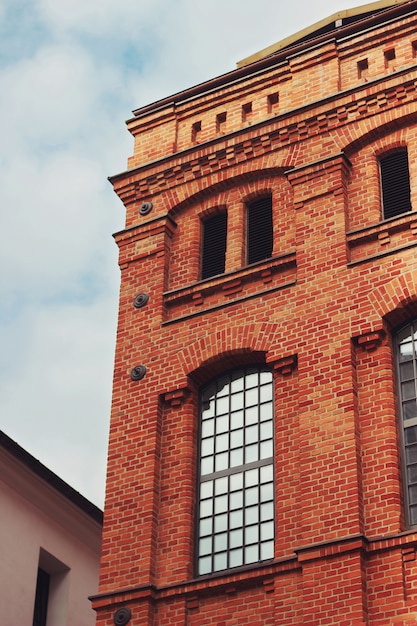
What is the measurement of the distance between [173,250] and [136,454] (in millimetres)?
4347

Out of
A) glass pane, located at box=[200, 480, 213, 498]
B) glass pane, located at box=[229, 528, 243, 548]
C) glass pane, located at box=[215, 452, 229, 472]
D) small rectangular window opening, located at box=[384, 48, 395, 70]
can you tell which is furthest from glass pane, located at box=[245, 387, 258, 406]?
small rectangular window opening, located at box=[384, 48, 395, 70]

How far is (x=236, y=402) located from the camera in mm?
20656

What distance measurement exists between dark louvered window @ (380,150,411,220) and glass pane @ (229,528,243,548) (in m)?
5.70

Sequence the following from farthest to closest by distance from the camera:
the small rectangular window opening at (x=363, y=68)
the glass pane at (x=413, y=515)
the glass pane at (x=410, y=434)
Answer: the small rectangular window opening at (x=363, y=68), the glass pane at (x=410, y=434), the glass pane at (x=413, y=515)

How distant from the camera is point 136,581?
19078 millimetres

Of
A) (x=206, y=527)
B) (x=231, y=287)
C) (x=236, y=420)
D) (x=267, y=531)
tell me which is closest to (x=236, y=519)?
(x=206, y=527)

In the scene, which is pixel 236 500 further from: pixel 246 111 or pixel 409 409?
pixel 246 111

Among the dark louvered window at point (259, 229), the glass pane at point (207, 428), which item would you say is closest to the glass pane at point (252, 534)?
the glass pane at point (207, 428)

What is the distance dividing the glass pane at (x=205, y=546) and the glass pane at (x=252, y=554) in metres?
0.70

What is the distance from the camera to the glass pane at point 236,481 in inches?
774

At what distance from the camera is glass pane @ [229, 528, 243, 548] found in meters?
19.1

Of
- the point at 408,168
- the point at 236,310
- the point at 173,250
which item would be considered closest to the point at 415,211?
the point at 408,168

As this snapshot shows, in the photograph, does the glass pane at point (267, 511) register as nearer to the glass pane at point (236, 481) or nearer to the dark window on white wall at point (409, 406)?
the glass pane at point (236, 481)

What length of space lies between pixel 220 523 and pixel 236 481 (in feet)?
2.29
